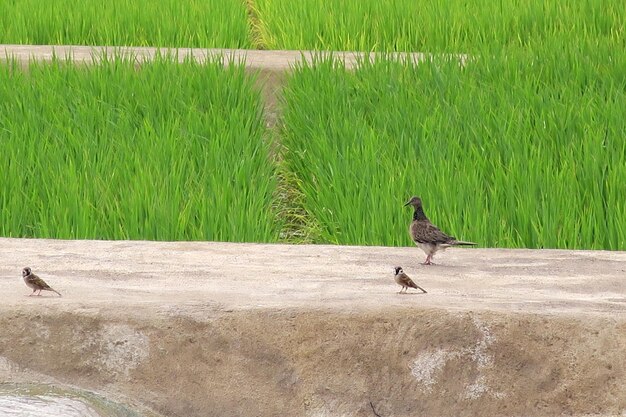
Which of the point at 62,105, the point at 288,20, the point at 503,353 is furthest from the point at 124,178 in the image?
the point at 288,20

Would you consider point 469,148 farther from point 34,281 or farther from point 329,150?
point 34,281

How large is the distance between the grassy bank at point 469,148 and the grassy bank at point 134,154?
253 mm

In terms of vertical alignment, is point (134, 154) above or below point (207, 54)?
below

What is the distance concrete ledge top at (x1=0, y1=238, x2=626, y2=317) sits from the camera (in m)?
2.88

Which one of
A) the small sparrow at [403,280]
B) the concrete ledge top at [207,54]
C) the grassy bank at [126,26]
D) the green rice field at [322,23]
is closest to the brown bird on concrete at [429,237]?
the small sparrow at [403,280]

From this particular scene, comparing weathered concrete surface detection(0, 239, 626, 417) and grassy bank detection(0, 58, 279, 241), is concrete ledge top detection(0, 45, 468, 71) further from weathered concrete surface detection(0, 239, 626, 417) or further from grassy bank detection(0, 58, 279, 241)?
weathered concrete surface detection(0, 239, 626, 417)

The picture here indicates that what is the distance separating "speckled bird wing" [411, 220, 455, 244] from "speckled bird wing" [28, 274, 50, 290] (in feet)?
3.03

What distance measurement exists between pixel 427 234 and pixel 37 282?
0.96 meters

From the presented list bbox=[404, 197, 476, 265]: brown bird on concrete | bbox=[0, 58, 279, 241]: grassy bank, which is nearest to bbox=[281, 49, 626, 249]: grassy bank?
bbox=[0, 58, 279, 241]: grassy bank

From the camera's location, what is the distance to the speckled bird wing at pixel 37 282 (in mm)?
2877

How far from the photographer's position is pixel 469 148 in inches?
192

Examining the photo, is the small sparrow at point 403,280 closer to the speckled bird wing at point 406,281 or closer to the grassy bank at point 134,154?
the speckled bird wing at point 406,281

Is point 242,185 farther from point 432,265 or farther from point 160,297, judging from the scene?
point 160,297

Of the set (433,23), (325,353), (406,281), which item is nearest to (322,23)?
(433,23)
